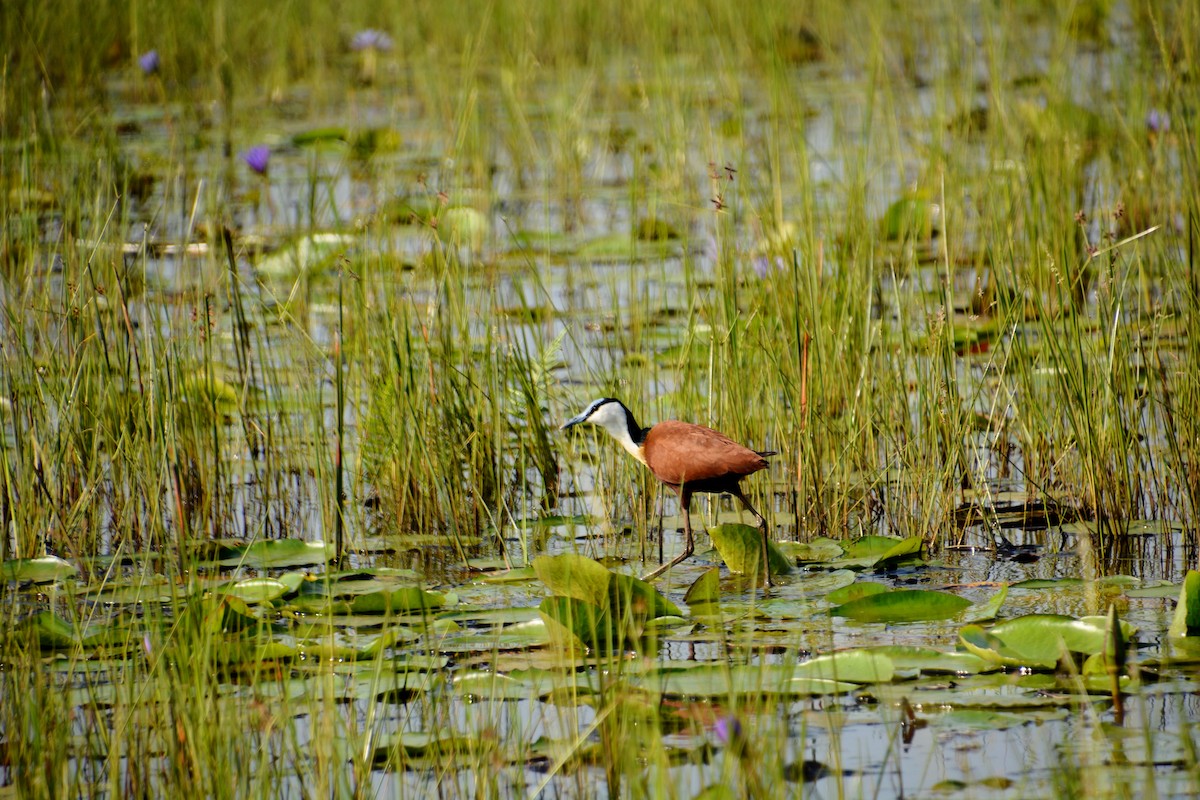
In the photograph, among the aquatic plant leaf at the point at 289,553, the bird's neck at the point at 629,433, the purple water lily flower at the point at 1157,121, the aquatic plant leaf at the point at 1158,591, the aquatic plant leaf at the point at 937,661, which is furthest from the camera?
the purple water lily flower at the point at 1157,121

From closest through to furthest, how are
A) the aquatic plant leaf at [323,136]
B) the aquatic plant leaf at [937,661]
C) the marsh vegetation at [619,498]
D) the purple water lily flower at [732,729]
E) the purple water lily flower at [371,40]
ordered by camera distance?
1. the purple water lily flower at [732,729]
2. the marsh vegetation at [619,498]
3. the aquatic plant leaf at [937,661]
4. the aquatic plant leaf at [323,136]
5. the purple water lily flower at [371,40]

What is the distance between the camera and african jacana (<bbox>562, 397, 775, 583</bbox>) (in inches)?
142

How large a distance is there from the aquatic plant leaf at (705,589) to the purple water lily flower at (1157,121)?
2.78m

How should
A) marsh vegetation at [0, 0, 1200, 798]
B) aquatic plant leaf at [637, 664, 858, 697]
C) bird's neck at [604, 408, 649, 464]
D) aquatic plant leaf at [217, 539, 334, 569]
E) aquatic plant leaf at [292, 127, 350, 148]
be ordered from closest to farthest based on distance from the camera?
1. marsh vegetation at [0, 0, 1200, 798]
2. aquatic plant leaf at [637, 664, 858, 697]
3. aquatic plant leaf at [217, 539, 334, 569]
4. bird's neck at [604, 408, 649, 464]
5. aquatic plant leaf at [292, 127, 350, 148]

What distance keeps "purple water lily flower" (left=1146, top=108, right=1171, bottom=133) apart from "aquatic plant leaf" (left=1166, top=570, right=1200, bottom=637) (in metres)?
2.61

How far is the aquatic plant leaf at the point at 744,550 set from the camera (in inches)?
139

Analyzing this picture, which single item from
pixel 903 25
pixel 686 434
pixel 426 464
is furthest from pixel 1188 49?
pixel 903 25

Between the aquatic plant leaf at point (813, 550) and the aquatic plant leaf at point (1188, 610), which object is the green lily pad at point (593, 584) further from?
the aquatic plant leaf at point (1188, 610)

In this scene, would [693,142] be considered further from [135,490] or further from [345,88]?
[135,490]

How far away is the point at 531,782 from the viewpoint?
253 cm

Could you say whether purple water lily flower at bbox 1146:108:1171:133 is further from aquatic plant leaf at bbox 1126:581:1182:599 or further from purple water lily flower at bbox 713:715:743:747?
purple water lily flower at bbox 713:715:743:747

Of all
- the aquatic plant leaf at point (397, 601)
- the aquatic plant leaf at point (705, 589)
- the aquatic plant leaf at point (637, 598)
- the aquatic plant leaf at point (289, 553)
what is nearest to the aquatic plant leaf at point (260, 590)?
the aquatic plant leaf at point (397, 601)

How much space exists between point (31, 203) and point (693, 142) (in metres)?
3.90

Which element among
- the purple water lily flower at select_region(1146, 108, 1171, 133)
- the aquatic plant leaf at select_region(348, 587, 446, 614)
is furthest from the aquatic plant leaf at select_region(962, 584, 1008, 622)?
the purple water lily flower at select_region(1146, 108, 1171, 133)
